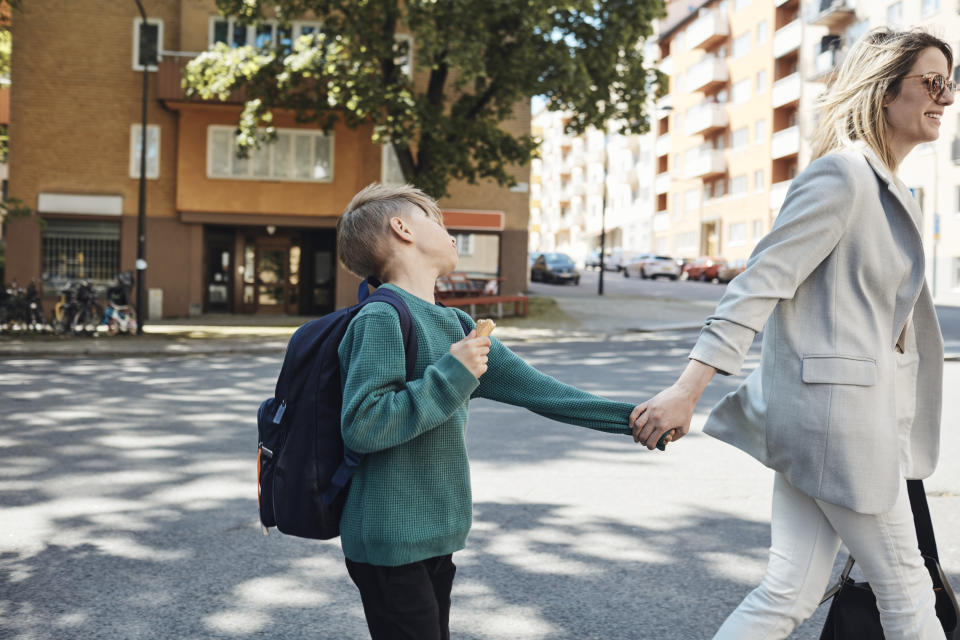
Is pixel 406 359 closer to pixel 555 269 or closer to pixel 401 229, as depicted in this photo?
pixel 401 229

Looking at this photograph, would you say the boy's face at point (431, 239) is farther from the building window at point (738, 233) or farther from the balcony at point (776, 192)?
the building window at point (738, 233)

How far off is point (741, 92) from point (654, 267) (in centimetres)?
1457

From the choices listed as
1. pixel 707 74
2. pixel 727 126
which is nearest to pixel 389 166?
pixel 727 126

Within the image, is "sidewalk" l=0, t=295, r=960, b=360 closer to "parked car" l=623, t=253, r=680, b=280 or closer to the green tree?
the green tree

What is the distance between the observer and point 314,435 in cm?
224

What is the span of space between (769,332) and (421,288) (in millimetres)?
918

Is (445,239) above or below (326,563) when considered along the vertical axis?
above

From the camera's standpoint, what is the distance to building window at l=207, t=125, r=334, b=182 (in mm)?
27516

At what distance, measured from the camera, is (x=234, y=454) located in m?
7.24

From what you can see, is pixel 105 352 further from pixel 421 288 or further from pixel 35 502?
pixel 421 288

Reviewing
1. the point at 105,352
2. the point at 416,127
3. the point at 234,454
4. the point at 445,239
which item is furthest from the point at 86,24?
the point at 445,239

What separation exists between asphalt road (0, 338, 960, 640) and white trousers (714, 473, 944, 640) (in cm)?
122

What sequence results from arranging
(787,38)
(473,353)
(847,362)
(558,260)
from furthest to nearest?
(787,38) → (558,260) → (847,362) → (473,353)

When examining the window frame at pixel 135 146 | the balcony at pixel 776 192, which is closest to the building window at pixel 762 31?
the balcony at pixel 776 192
